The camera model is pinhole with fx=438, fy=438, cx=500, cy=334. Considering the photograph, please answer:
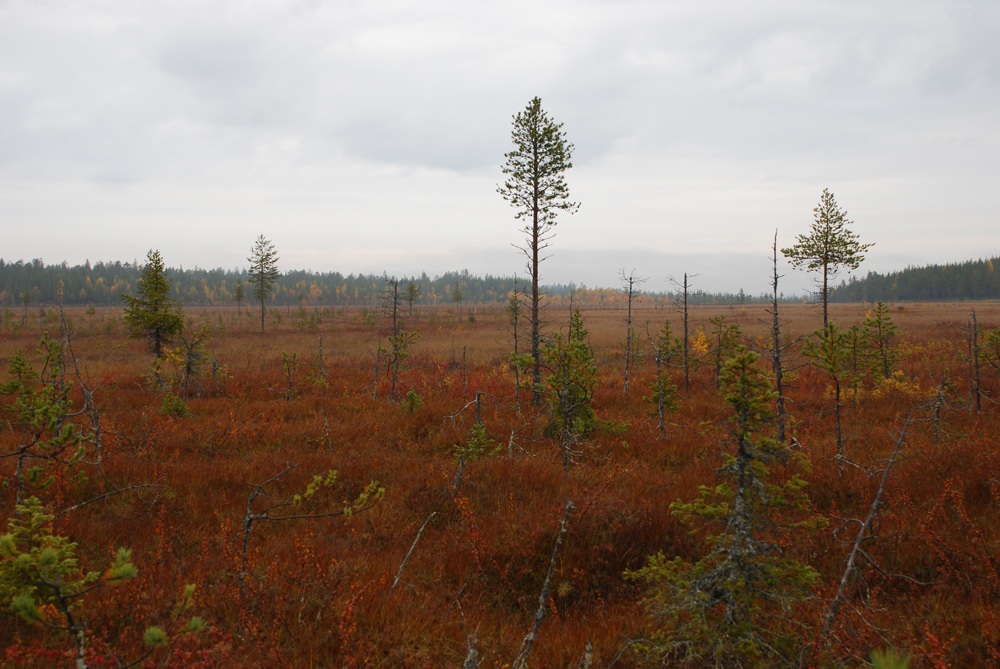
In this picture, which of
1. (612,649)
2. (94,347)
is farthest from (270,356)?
(612,649)

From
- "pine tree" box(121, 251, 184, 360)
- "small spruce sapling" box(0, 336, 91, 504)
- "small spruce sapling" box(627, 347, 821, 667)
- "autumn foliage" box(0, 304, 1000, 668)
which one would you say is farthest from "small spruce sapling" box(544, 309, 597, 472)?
"pine tree" box(121, 251, 184, 360)

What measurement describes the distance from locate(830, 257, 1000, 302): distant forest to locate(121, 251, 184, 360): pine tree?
395ft

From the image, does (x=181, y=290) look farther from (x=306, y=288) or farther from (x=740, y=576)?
(x=740, y=576)

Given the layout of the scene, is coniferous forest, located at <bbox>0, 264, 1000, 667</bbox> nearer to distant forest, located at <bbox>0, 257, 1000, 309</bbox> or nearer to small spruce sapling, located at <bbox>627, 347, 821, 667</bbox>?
small spruce sapling, located at <bbox>627, 347, 821, 667</bbox>

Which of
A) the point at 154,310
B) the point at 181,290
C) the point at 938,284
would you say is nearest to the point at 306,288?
the point at 181,290

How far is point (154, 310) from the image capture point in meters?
14.1

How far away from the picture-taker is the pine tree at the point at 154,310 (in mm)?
13742

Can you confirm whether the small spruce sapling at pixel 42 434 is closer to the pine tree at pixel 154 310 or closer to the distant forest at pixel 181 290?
the pine tree at pixel 154 310

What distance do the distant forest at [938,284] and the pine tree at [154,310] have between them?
12031 centimetres

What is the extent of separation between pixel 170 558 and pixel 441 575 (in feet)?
8.83

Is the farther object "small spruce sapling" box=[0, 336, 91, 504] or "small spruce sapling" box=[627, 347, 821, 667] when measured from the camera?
"small spruce sapling" box=[0, 336, 91, 504]

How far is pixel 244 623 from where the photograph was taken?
337 centimetres

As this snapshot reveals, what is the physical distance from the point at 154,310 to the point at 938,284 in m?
158

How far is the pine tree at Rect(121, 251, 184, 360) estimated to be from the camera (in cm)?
1374
